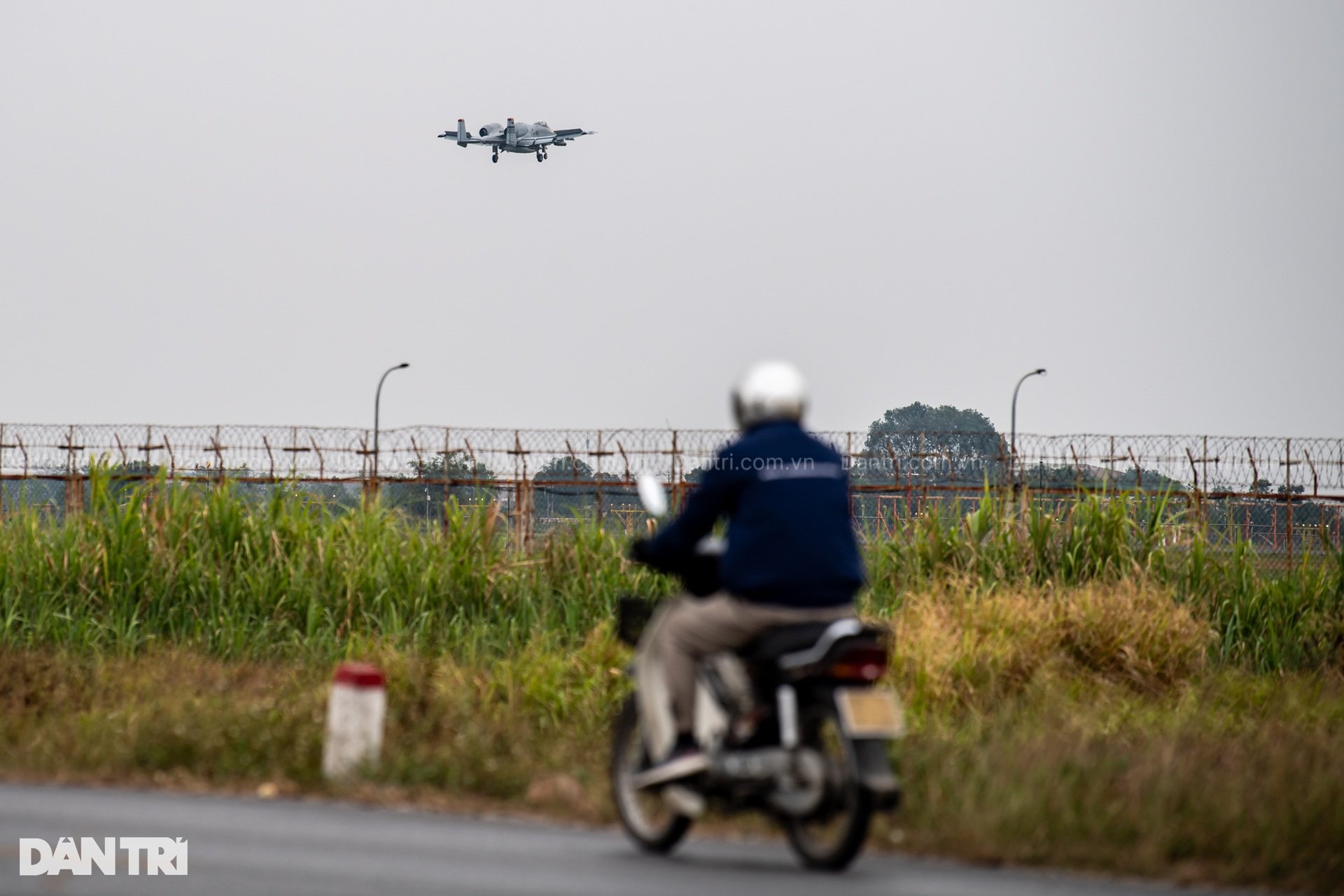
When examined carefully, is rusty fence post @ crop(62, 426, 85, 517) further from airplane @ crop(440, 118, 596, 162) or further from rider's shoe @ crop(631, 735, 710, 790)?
airplane @ crop(440, 118, 596, 162)

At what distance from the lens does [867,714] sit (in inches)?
245

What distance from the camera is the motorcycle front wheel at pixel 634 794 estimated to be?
23.7 feet

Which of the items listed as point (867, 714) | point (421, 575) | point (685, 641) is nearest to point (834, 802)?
point (867, 714)

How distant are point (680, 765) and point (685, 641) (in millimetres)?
502

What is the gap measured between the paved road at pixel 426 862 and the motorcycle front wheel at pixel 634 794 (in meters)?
0.10

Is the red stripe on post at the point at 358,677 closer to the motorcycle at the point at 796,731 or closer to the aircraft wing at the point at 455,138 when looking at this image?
the motorcycle at the point at 796,731

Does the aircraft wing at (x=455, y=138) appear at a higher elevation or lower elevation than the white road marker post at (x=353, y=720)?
higher

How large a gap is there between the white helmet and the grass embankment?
7.38 ft

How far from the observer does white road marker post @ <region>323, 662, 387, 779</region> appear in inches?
356

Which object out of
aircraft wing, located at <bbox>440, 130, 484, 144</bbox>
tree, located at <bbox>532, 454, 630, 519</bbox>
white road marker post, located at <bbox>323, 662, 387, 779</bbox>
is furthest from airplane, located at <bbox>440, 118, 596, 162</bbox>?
white road marker post, located at <bbox>323, 662, 387, 779</bbox>

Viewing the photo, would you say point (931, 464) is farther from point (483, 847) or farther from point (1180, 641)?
point (483, 847)

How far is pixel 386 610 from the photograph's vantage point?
50.5 ft

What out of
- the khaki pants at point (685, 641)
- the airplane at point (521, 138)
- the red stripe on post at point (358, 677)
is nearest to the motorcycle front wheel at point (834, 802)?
the khaki pants at point (685, 641)

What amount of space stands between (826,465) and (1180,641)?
8.76m
